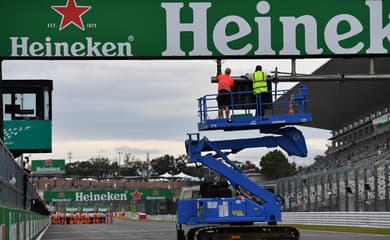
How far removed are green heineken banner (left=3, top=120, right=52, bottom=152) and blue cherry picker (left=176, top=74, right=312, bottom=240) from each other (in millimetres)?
23670

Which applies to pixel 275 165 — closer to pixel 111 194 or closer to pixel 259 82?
pixel 111 194

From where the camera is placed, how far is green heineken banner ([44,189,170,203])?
104m

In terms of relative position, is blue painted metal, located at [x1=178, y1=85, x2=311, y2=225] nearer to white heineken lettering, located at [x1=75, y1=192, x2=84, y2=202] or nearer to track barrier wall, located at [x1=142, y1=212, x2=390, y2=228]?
track barrier wall, located at [x1=142, y1=212, x2=390, y2=228]

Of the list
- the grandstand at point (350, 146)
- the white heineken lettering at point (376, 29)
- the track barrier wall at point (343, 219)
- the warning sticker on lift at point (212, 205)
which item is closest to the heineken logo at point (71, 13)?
the warning sticker on lift at point (212, 205)

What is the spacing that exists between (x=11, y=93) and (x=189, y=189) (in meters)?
21.8

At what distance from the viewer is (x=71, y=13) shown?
1853 centimetres

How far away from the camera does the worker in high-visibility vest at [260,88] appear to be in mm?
16422

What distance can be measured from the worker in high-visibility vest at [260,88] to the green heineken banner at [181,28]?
7.47ft

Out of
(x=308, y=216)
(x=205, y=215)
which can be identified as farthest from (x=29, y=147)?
(x=205, y=215)

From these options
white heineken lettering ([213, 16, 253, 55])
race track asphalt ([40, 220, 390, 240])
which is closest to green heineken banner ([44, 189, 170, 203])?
race track asphalt ([40, 220, 390, 240])

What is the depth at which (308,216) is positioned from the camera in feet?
151

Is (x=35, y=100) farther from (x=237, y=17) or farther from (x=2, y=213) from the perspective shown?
(x=2, y=213)

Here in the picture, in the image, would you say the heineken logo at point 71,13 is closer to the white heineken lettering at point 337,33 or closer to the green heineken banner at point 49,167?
the white heineken lettering at point 337,33

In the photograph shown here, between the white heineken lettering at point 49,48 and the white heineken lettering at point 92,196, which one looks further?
the white heineken lettering at point 92,196
